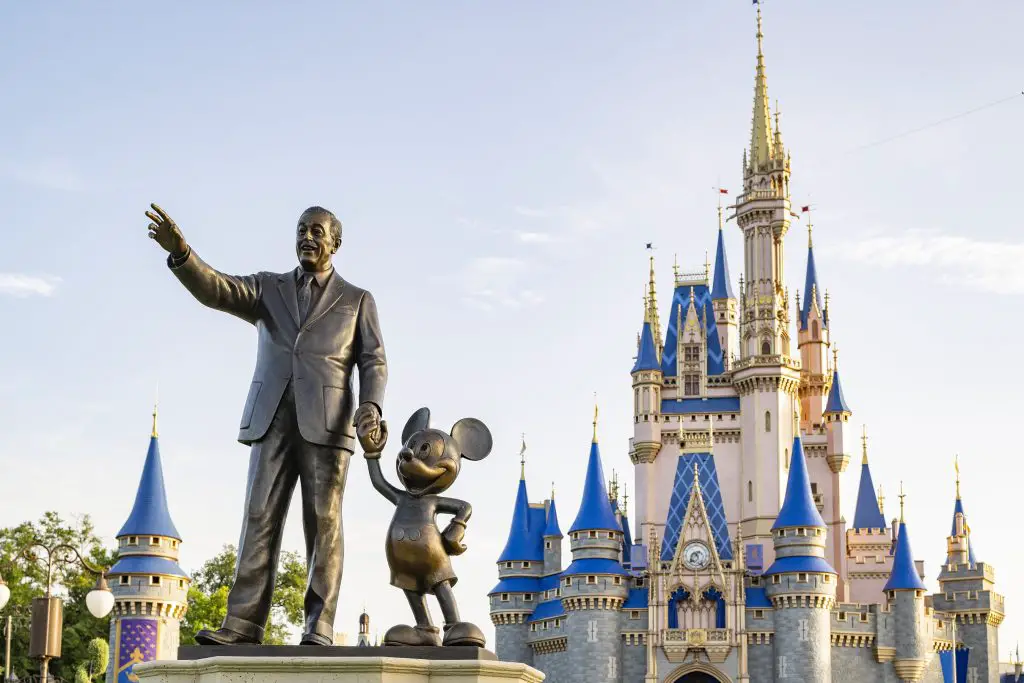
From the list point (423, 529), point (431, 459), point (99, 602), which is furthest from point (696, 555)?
point (423, 529)

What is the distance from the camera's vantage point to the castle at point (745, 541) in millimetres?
54875

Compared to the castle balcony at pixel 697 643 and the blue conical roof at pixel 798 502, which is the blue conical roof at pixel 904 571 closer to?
the blue conical roof at pixel 798 502

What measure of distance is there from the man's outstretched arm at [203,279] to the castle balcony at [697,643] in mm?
47549

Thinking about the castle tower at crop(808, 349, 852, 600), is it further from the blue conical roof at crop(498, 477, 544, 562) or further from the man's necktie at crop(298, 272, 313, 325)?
the man's necktie at crop(298, 272, 313, 325)

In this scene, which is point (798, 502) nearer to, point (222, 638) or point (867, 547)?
point (867, 547)

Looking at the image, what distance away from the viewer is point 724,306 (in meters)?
67.1

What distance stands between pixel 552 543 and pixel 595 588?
5.87m

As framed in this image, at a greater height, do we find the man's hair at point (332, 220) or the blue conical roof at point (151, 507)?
the blue conical roof at point (151, 507)

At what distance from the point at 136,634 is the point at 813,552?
22.9 m

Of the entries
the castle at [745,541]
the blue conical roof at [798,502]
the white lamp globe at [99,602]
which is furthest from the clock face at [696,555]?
the white lamp globe at [99,602]

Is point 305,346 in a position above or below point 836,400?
below

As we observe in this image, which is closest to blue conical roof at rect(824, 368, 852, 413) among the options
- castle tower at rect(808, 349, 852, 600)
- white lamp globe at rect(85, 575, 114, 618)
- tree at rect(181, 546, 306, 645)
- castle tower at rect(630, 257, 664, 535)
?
castle tower at rect(808, 349, 852, 600)

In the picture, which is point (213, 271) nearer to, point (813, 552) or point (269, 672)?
point (269, 672)

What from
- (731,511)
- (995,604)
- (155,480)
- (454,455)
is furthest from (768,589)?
(454,455)
